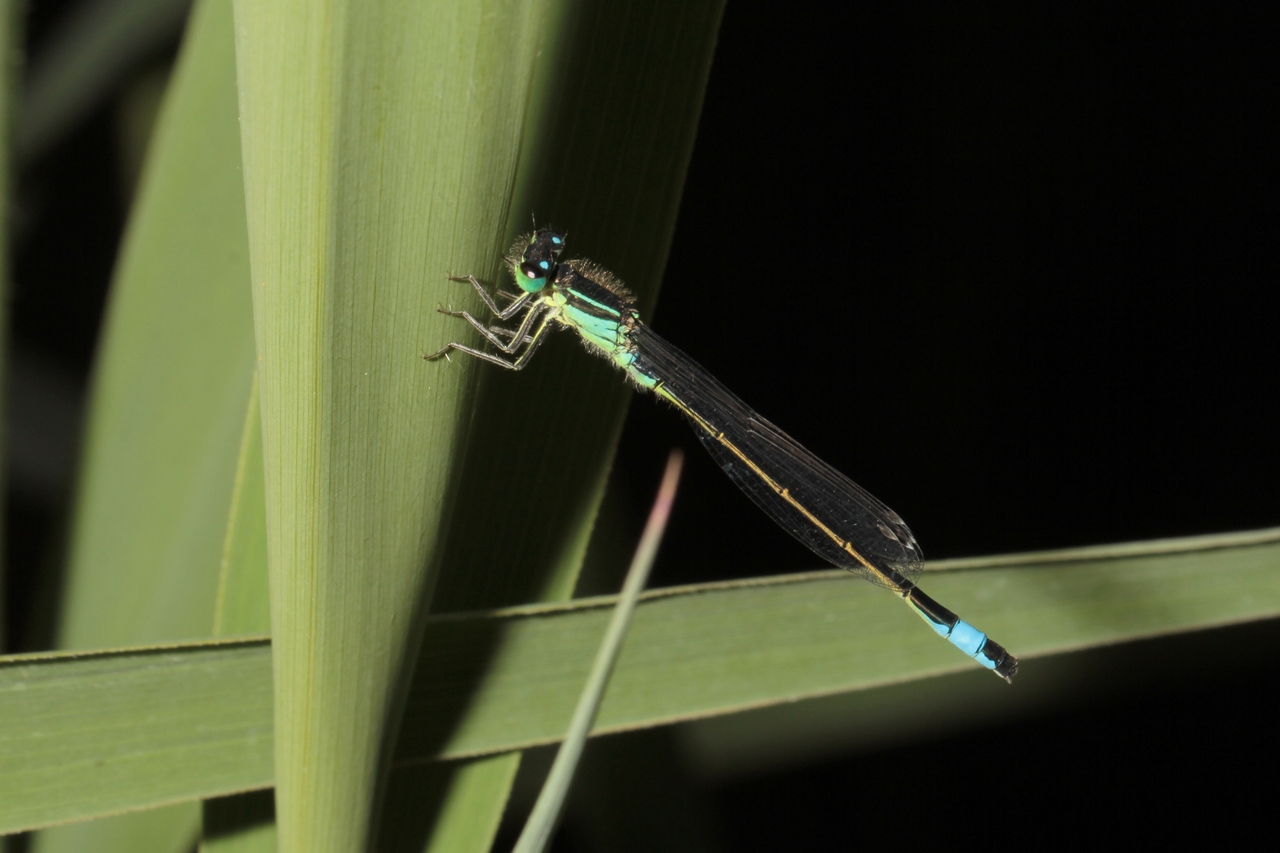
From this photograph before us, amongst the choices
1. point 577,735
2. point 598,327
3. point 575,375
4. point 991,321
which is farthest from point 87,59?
point 991,321

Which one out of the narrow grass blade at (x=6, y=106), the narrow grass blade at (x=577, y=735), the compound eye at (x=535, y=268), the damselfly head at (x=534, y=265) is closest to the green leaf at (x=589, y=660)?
the narrow grass blade at (x=577, y=735)

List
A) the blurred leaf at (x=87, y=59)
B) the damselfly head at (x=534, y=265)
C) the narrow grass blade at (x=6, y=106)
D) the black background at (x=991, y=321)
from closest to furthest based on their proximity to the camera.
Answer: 1. the narrow grass blade at (x=6, y=106)
2. the damselfly head at (x=534, y=265)
3. the blurred leaf at (x=87, y=59)
4. the black background at (x=991, y=321)

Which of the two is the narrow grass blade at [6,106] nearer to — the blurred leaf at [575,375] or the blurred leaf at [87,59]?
the blurred leaf at [575,375]

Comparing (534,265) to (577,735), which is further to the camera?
(534,265)

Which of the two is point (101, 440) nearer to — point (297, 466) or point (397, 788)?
point (397, 788)

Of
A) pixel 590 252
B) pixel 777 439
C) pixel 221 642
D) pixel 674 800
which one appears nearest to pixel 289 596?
pixel 221 642

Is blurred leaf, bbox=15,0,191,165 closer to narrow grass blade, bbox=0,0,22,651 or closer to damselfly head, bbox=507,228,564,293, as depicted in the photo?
damselfly head, bbox=507,228,564,293

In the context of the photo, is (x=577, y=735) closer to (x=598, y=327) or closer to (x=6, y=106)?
(x=6, y=106)
